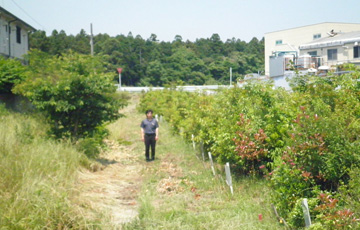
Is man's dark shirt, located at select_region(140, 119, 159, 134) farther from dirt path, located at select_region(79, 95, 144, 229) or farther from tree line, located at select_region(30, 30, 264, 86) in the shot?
tree line, located at select_region(30, 30, 264, 86)

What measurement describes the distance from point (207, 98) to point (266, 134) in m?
5.93

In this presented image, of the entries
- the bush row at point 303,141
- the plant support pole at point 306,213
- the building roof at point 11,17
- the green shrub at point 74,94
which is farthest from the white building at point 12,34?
the plant support pole at point 306,213

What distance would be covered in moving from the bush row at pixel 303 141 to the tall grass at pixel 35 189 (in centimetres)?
310

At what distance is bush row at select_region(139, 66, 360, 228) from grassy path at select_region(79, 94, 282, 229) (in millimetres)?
498

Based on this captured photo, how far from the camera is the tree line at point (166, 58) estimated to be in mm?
58031

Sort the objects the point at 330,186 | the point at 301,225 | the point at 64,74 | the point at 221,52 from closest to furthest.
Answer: the point at 301,225
the point at 330,186
the point at 64,74
the point at 221,52

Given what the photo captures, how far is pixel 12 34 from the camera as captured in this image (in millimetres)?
31172

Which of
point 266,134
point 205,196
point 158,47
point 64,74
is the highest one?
point 158,47

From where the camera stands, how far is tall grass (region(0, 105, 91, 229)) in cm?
610

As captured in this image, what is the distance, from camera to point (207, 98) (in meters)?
13.7

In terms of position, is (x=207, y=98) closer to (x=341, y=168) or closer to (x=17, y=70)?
(x=341, y=168)

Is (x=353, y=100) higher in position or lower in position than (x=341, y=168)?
higher

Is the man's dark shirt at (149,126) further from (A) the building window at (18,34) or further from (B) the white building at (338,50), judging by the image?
(B) the white building at (338,50)

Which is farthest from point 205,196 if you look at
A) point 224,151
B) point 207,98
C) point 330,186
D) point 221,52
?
point 221,52
